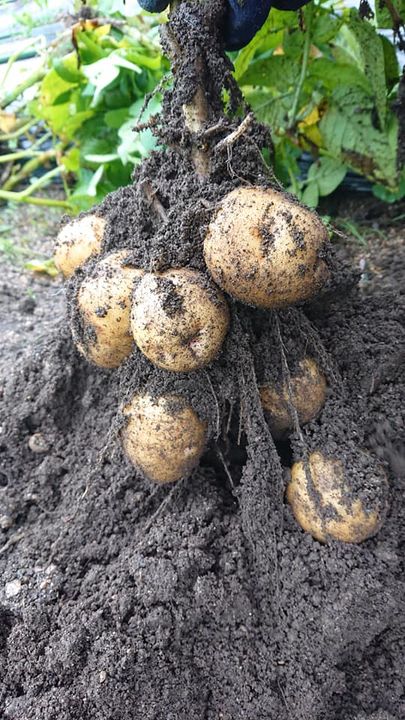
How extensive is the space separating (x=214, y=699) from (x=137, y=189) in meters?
0.93

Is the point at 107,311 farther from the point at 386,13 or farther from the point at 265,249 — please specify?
the point at 386,13

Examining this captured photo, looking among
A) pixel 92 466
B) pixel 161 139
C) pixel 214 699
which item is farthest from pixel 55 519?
pixel 161 139

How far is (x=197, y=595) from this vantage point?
1.05m

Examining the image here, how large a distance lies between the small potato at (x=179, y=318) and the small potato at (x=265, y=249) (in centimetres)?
5

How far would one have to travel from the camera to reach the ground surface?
3.22 ft

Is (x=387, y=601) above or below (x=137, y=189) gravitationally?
below

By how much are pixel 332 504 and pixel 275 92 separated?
150 cm

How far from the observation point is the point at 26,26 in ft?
8.11

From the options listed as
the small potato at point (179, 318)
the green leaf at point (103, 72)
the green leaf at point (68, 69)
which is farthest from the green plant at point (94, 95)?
the small potato at point (179, 318)

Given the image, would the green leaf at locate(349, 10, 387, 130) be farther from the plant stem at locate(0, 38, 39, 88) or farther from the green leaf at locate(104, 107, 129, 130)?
the plant stem at locate(0, 38, 39, 88)

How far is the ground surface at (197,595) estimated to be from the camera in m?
0.98

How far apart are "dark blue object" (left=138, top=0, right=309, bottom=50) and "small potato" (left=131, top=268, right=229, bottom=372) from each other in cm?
41

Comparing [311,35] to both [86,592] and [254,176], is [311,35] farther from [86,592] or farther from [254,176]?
[86,592]

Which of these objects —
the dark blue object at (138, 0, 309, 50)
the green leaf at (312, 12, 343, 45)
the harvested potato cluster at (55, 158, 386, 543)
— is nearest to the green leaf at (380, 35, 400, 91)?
the green leaf at (312, 12, 343, 45)
